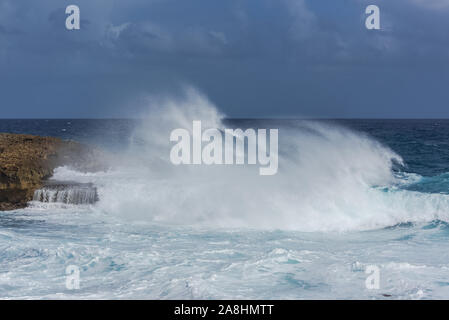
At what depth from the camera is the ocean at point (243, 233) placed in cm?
836

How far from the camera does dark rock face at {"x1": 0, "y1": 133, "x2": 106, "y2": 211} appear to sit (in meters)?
16.0

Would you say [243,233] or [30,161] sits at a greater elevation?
[30,161]

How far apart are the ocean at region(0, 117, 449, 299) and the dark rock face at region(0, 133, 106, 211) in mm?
679

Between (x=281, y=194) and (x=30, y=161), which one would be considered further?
(x=30, y=161)

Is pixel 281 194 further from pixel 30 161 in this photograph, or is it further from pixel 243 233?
pixel 30 161

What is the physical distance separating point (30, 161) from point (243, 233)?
32.2 ft

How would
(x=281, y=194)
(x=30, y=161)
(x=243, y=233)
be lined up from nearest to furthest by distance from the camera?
1. (x=243, y=233)
2. (x=281, y=194)
3. (x=30, y=161)

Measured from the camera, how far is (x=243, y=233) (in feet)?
41.3

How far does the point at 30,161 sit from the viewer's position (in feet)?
58.2

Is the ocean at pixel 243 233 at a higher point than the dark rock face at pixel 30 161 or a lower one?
lower

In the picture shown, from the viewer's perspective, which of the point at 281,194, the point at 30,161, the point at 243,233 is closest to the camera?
the point at 243,233

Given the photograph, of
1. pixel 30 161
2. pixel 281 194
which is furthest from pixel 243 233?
pixel 30 161

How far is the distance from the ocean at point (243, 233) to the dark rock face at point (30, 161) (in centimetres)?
68
